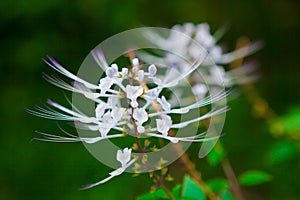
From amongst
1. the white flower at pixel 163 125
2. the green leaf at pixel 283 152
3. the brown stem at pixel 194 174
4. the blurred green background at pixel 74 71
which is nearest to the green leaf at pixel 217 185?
the brown stem at pixel 194 174

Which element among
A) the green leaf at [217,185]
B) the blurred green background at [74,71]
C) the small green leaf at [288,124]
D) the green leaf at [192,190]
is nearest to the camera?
the green leaf at [192,190]

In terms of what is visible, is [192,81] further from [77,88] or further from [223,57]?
[77,88]

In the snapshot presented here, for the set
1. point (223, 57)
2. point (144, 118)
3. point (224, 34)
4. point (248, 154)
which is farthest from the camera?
point (224, 34)

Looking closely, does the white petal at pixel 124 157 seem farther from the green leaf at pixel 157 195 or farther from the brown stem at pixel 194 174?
the brown stem at pixel 194 174

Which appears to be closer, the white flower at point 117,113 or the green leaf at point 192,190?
the white flower at point 117,113

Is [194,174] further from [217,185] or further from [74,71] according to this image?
[74,71]

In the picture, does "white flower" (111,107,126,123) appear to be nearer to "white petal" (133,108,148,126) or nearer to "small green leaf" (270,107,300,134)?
"white petal" (133,108,148,126)

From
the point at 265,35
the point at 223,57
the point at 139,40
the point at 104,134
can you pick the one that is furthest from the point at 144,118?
the point at 265,35

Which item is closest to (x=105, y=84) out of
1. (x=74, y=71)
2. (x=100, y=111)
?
(x=100, y=111)
